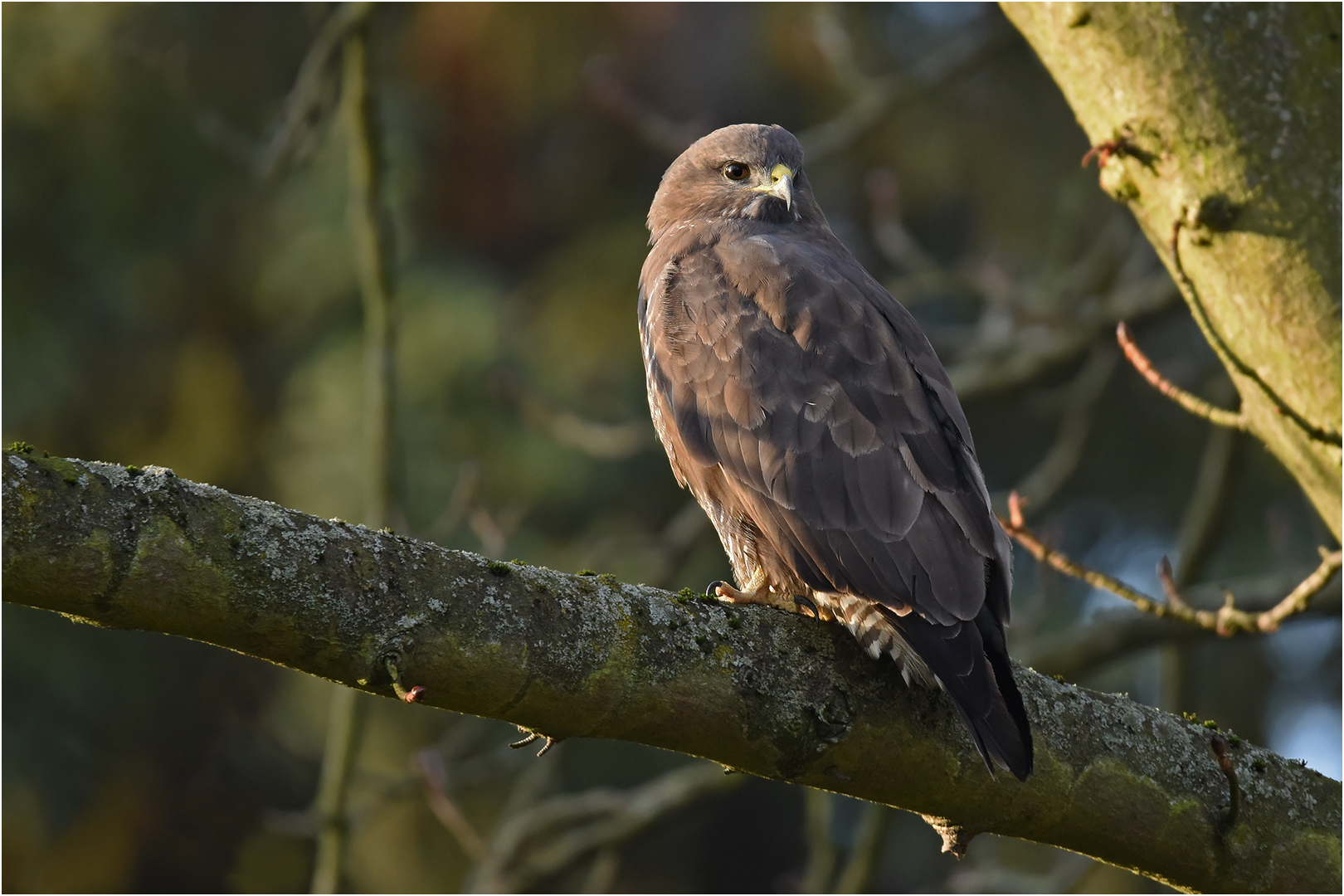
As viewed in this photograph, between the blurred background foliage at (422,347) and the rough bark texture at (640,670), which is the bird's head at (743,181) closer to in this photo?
the rough bark texture at (640,670)

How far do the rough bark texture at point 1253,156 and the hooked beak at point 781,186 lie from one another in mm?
1118

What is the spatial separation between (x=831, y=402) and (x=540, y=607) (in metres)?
1.24

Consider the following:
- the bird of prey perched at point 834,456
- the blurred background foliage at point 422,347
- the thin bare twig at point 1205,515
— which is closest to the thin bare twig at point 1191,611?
the bird of prey perched at point 834,456

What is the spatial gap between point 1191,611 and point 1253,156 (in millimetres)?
1152

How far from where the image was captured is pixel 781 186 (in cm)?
415

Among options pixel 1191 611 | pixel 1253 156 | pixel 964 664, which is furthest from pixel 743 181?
pixel 964 664

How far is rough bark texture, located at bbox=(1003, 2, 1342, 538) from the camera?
3.08m

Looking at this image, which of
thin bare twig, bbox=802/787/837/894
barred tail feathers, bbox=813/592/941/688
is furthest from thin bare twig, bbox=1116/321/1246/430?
thin bare twig, bbox=802/787/837/894

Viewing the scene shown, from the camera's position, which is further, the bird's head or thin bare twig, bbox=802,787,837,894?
thin bare twig, bbox=802,787,837,894

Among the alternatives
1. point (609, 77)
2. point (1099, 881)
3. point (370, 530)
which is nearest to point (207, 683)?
point (609, 77)

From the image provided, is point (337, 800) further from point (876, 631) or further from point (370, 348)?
point (876, 631)

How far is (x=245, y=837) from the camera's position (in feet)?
27.4

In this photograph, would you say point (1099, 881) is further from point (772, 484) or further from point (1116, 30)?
point (1116, 30)

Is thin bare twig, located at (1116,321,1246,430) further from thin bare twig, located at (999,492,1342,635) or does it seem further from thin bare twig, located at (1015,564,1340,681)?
thin bare twig, located at (1015,564,1340,681)
